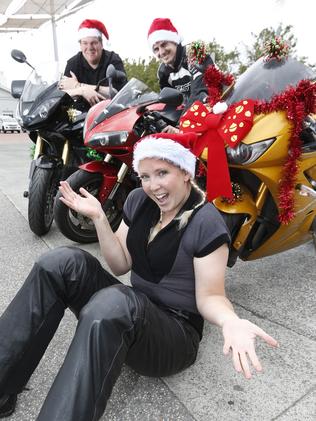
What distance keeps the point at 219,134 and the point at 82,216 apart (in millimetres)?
1602

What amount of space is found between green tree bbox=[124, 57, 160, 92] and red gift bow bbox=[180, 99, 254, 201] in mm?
17980

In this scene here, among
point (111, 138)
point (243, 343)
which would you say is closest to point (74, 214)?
point (111, 138)

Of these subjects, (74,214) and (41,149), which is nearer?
(74,214)

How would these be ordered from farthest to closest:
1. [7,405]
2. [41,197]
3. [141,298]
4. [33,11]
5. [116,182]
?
[33,11]
[41,197]
[116,182]
[7,405]
[141,298]

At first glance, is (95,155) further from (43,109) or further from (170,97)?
(170,97)

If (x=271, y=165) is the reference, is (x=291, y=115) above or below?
above

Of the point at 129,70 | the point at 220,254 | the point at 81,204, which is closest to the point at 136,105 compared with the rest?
the point at 81,204

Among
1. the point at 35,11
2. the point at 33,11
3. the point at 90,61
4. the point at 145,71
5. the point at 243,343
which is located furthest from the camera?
the point at 33,11

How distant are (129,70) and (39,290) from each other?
22.7m

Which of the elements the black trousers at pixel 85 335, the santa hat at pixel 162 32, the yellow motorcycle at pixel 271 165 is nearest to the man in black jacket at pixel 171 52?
the santa hat at pixel 162 32

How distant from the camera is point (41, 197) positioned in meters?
3.29

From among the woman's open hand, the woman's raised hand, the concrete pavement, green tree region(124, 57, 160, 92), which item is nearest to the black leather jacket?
the concrete pavement

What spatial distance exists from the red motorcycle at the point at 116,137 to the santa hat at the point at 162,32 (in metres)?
0.63

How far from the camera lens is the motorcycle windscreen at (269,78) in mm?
2025
